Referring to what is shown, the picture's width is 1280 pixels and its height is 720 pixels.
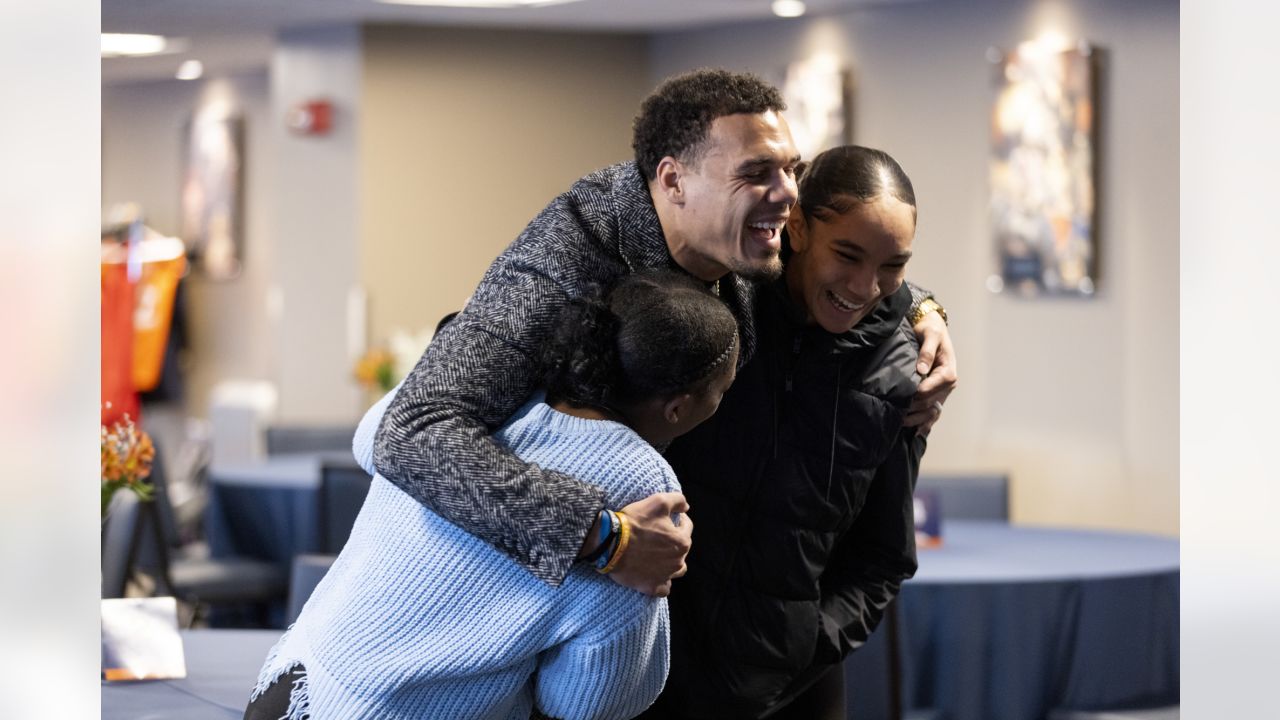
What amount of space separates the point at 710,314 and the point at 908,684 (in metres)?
2.69

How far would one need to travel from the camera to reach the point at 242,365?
37.1 feet

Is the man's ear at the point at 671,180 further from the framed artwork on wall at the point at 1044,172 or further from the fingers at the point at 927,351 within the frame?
the framed artwork on wall at the point at 1044,172

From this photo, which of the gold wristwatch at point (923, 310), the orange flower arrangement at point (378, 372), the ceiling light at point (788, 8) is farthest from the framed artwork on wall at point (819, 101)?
the gold wristwatch at point (923, 310)

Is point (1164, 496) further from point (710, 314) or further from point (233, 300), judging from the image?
point (233, 300)

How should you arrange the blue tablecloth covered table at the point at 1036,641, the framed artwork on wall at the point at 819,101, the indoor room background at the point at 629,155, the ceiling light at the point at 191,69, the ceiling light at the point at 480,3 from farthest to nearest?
the ceiling light at the point at 191,69 < the framed artwork on wall at the point at 819,101 < the ceiling light at the point at 480,3 < the indoor room background at the point at 629,155 < the blue tablecloth covered table at the point at 1036,641

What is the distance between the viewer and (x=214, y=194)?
36.8 feet

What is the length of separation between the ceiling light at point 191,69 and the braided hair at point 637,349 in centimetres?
974

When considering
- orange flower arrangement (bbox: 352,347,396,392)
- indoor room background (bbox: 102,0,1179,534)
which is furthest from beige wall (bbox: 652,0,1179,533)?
orange flower arrangement (bbox: 352,347,396,392)

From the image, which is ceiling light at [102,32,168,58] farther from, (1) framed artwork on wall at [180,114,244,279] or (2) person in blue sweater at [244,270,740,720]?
(2) person in blue sweater at [244,270,740,720]

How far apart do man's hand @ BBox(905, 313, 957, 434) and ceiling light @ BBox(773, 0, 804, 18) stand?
5.83 meters

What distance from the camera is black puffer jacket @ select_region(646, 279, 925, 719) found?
2.03 m

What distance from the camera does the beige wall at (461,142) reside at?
867 cm

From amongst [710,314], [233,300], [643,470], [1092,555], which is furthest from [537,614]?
[233,300]

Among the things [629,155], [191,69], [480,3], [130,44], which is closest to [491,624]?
[480,3]
